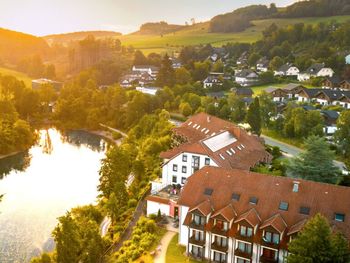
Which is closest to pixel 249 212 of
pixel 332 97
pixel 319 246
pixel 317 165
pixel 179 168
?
pixel 319 246

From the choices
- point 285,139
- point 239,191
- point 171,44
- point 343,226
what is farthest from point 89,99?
point 171,44

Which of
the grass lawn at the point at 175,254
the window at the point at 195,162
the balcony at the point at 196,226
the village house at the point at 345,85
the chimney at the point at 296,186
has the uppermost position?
the village house at the point at 345,85

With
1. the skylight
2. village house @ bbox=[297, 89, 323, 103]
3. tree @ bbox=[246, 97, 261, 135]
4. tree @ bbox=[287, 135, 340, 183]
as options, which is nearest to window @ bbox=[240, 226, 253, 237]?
tree @ bbox=[287, 135, 340, 183]

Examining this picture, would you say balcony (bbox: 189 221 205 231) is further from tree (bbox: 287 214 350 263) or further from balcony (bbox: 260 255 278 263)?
tree (bbox: 287 214 350 263)

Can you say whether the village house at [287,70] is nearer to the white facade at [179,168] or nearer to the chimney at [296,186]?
the white facade at [179,168]

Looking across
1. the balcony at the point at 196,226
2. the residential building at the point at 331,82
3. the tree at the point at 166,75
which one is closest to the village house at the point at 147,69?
the tree at the point at 166,75

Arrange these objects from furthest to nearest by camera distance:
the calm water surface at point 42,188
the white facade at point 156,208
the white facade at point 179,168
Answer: the white facade at point 179,168
the calm water surface at point 42,188
the white facade at point 156,208
